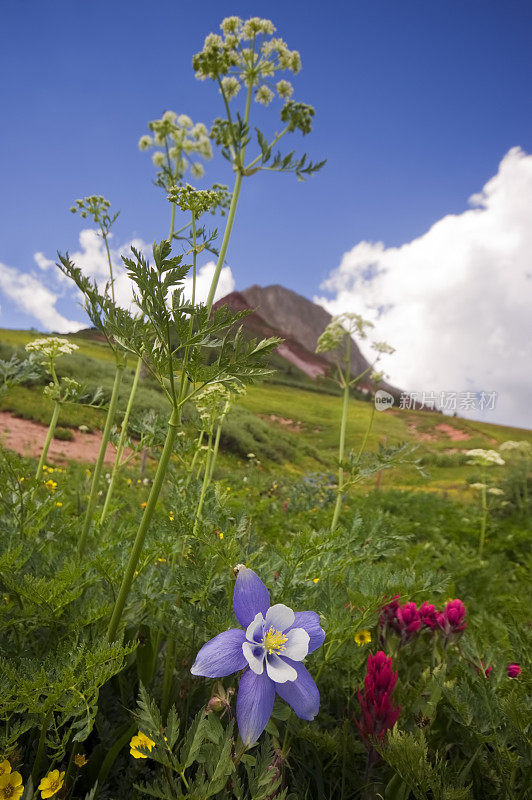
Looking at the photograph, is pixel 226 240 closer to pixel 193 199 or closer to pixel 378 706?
pixel 193 199

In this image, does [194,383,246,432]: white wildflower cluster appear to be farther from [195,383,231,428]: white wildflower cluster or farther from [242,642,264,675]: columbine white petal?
[242,642,264,675]: columbine white petal

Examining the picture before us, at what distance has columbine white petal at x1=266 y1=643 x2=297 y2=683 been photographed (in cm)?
86

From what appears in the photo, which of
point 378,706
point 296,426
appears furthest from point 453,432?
point 378,706

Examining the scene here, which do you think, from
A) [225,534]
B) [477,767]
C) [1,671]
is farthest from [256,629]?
[477,767]

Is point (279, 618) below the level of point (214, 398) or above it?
below

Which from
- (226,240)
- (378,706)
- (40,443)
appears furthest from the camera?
(40,443)

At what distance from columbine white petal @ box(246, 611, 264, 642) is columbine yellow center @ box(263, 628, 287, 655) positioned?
15mm

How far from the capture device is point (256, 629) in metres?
0.92

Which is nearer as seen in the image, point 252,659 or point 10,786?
point 252,659

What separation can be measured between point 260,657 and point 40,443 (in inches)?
396

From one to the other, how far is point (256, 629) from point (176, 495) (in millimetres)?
812

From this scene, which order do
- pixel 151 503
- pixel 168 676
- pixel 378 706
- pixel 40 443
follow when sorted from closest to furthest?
1. pixel 151 503
2. pixel 378 706
3. pixel 168 676
4. pixel 40 443

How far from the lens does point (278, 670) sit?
882mm

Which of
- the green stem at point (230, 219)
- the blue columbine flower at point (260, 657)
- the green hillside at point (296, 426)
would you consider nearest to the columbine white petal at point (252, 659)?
the blue columbine flower at point (260, 657)
